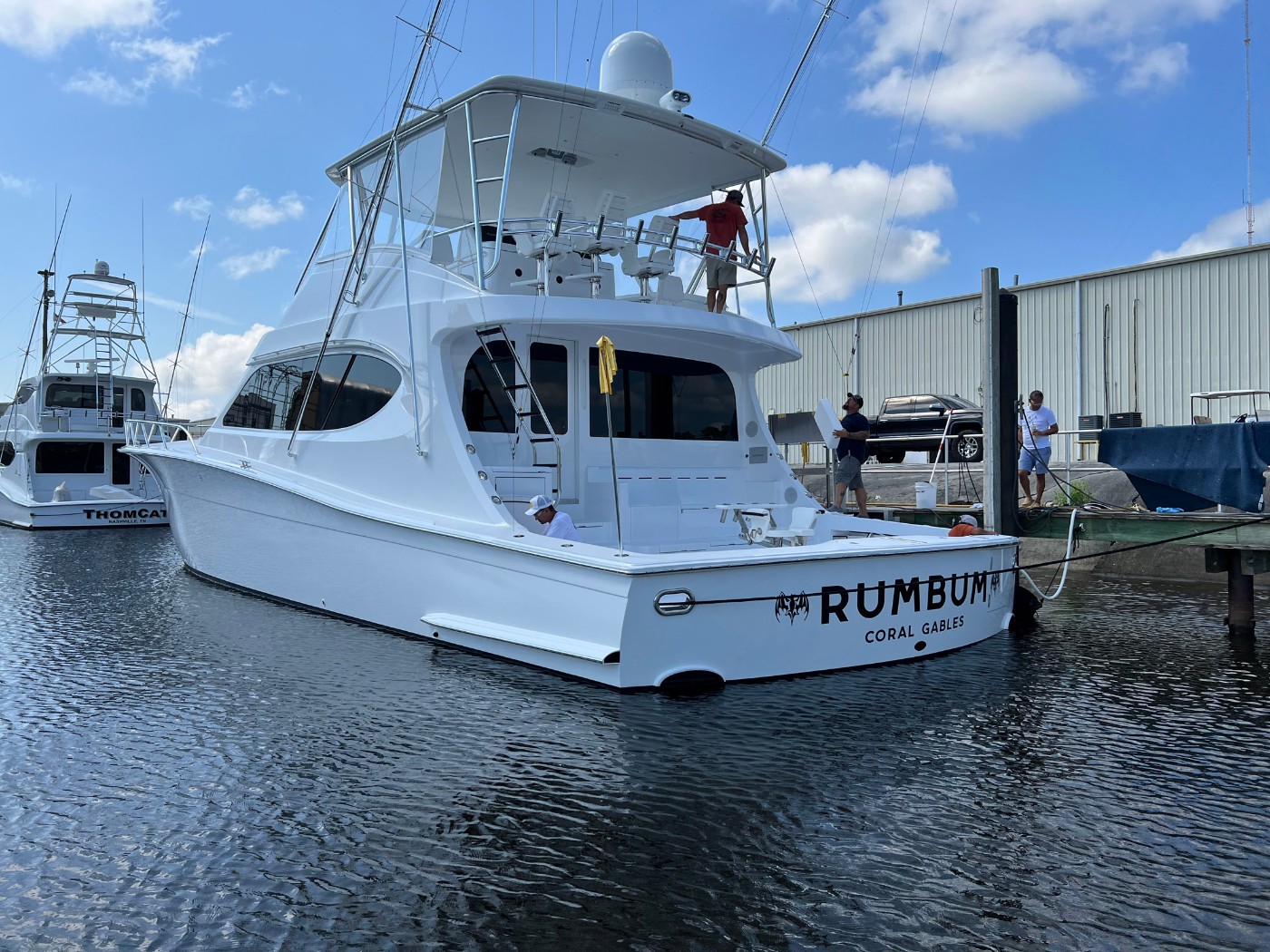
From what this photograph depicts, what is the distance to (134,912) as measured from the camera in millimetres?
3311

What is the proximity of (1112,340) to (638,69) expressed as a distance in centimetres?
1625

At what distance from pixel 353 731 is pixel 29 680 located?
3026mm

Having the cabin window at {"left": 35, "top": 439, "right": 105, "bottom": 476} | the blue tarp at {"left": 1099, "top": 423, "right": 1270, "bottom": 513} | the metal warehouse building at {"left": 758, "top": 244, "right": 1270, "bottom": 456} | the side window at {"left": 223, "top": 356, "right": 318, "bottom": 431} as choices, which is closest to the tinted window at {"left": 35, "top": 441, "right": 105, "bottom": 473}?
the cabin window at {"left": 35, "top": 439, "right": 105, "bottom": 476}

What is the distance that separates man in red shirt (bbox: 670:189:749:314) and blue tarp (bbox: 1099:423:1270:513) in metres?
4.01

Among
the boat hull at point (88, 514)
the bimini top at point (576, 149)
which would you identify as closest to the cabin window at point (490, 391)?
the bimini top at point (576, 149)

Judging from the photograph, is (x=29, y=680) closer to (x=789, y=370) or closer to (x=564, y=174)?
(x=564, y=174)

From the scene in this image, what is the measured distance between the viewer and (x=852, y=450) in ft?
33.9

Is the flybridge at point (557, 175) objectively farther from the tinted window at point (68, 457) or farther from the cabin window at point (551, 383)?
the tinted window at point (68, 457)

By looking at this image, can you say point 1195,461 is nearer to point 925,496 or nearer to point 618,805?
point 925,496

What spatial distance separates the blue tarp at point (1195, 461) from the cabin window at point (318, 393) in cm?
699

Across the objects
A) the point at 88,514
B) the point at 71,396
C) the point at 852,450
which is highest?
the point at 71,396

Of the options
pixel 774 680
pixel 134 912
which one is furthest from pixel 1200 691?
pixel 134 912

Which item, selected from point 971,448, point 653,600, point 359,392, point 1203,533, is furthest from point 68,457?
point 1203,533

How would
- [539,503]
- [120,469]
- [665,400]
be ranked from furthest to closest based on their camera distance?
1. [120,469]
2. [665,400]
3. [539,503]
